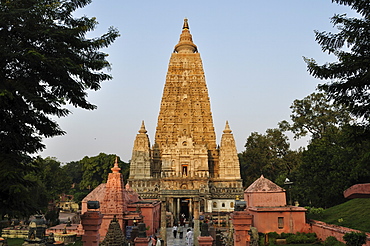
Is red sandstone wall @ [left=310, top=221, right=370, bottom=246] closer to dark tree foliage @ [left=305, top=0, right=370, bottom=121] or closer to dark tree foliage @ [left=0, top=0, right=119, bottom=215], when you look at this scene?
dark tree foliage @ [left=305, top=0, right=370, bottom=121]

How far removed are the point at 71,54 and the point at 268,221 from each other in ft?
57.2

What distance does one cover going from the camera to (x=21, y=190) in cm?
682

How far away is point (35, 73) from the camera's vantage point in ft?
26.6

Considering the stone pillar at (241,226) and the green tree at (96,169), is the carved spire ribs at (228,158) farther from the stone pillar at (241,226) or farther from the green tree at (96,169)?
the stone pillar at (241,226)

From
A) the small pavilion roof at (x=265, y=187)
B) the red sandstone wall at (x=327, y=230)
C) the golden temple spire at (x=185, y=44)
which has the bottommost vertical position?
the red sandstone wall at (x=327, y=230)

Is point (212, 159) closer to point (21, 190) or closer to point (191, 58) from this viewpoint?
point (191, 58)

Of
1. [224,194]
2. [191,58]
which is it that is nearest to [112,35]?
[224,194]

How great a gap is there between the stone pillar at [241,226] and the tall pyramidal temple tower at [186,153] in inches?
1120

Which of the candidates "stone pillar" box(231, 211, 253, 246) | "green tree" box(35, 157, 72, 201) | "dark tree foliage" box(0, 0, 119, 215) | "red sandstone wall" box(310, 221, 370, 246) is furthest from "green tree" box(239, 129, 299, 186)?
"dark tree foliage" box(0, 0, 119, 215)

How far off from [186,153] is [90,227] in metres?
36.2

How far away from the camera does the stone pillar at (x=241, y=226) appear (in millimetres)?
9664

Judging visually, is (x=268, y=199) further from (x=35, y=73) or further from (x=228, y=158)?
(x=228, y=158)

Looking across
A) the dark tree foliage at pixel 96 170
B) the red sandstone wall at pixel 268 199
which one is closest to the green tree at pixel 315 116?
the red sandstone wall at pixel 268 199

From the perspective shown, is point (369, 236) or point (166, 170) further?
point (166, 170)
